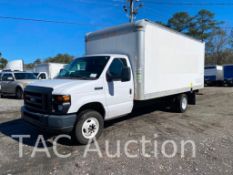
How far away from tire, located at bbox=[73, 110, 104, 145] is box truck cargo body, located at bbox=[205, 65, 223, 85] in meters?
27.8

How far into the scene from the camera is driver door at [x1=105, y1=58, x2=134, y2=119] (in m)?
5.20

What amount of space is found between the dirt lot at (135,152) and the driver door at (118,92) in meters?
0.71

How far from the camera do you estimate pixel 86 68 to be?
17.7ft

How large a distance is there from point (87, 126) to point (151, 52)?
297cm

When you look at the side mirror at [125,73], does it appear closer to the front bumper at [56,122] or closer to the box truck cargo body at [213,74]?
the front bumper at [56,122]

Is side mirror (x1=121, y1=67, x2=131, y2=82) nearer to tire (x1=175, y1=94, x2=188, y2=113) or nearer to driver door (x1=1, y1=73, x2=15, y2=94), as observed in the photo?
tire (x1=175, y1=94, x2=188, y2=113)

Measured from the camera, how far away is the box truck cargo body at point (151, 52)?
18.8ft

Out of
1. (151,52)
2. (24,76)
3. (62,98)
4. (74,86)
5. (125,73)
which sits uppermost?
(151,52)

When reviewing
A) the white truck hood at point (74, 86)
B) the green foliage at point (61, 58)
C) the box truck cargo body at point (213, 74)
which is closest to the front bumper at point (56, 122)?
the white truck hood at point (74, 86)

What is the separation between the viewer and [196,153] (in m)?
4.32

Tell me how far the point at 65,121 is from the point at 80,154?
0.80 m

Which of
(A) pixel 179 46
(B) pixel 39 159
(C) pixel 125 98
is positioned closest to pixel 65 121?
(B) pixel 39 159

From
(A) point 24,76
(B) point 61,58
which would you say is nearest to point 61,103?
(A) point 24,76

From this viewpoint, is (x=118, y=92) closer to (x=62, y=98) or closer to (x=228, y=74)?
(x=62, y=98)
